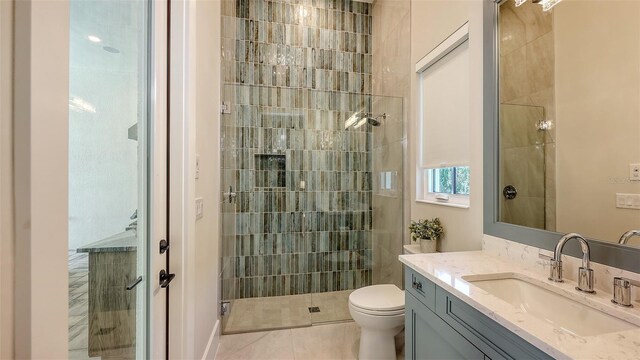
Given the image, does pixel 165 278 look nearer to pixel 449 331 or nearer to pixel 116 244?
pixel 116 244

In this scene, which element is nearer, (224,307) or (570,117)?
(570,117)

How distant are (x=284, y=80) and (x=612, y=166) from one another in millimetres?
2655

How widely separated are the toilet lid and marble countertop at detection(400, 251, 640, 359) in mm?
499

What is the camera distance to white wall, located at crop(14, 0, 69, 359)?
40 centimetres

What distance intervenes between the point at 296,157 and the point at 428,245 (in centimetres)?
158

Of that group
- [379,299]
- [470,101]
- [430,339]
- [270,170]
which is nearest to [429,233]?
[379,299]

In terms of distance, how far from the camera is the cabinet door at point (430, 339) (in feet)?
3.19

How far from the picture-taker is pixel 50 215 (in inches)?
17.7

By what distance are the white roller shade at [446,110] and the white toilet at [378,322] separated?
3.44ft

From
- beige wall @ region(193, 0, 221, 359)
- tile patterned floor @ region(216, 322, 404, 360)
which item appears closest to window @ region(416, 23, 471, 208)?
tile patterned floor @ region(216, 322, 404, 360)

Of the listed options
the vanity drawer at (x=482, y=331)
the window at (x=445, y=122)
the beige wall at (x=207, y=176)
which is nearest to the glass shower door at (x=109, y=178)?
the beige wall at (x=207, y=176)

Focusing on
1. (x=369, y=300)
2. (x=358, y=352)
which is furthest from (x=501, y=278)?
(x=358, y=352)

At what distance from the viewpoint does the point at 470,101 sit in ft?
5.30

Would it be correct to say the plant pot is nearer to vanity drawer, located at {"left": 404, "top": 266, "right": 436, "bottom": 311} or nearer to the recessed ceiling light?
vanity drawer, located at {"left": 404, "top": 266, "right": 436, "bottom": 311}
